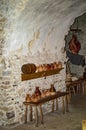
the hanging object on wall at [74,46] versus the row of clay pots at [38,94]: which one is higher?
the hanging object on wall at [74,46]

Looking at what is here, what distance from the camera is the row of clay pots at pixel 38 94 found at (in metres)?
5.24

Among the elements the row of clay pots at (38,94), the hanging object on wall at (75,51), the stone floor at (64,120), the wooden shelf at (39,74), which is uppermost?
the hanging object on wall at (75,51)

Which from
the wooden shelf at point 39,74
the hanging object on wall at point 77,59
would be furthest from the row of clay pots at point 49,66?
the hanging object on wall at point 77,59

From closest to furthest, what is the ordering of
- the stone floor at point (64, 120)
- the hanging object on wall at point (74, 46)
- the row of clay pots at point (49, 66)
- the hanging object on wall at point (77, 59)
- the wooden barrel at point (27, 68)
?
the stone floor at point (64, 120)
the wooden barrel at point (27, 68)
the row of clay pots at point (49, 66)
the hanging object on wall at point (74, 46)
the hanging object on wall at point (77, 59)

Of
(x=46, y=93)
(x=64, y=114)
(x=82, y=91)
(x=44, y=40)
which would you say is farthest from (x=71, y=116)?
(x=82, y=91)

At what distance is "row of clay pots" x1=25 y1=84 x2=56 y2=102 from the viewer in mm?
5238

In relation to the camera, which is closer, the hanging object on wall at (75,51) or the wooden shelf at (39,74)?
the wooden shelf at (39,74)

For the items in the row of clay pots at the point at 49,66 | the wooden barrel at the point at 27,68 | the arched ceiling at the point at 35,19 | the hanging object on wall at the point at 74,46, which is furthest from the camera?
the hanging object on wall at the point at 74,46

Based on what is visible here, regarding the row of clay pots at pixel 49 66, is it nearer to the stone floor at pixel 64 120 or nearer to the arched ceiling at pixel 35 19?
the arched ceiling at pixel 35 19

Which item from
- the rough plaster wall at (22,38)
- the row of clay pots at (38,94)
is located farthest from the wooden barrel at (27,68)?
the row of clay pots at (38,94)

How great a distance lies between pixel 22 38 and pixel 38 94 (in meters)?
1.25

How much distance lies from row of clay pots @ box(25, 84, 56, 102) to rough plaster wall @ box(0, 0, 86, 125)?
4.2 inches

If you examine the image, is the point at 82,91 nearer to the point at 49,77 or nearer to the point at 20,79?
the point at 49,77

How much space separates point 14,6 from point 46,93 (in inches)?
85.1
